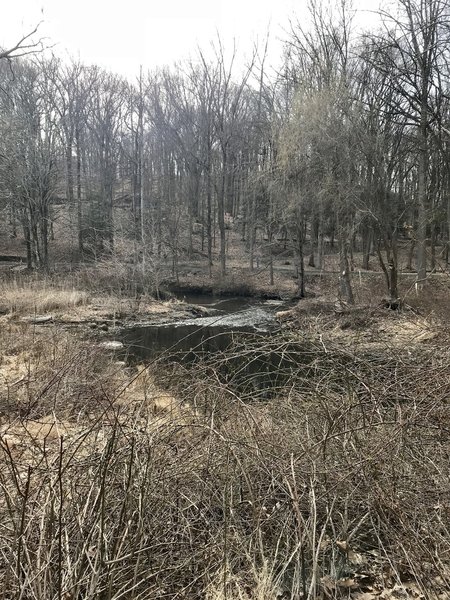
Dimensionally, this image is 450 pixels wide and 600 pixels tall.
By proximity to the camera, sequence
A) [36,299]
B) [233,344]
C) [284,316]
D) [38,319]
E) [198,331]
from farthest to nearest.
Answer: [284,316], [36,299], [38,319], [198,331], [233,344]

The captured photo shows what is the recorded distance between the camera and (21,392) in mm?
6715

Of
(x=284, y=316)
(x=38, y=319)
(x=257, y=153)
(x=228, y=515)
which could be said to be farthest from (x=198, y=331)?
(x=257, y=153)

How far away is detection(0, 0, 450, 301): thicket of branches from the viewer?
16156 mm

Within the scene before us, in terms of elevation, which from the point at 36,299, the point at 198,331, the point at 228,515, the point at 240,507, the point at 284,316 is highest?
the point at 228,515

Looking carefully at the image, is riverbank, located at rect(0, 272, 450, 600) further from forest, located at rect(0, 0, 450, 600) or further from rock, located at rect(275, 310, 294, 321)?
rock, located at rect(275, 310, 294, 321)

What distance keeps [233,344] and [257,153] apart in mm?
30103

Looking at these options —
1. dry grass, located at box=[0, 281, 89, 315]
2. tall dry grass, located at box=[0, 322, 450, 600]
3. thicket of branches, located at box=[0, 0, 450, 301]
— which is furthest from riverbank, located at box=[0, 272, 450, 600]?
dry grass, located at box=[0, 281, 89, 315]

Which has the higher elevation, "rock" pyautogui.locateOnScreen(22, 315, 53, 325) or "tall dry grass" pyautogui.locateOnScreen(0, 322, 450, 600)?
"tall dry grass" pyautogui.locateOnScreen(0, 322, 450, 600)

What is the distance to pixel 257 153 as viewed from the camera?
108 ft

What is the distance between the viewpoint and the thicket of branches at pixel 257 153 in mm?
16156

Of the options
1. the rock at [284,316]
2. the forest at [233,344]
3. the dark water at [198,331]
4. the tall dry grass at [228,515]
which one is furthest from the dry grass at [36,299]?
the tall dry grass at [228,515]

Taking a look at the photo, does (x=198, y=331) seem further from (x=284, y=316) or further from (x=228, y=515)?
(x=228, y=515)

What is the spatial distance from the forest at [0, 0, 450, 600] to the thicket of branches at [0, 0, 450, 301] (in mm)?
163

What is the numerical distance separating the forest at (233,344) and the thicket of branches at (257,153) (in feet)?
0.53
